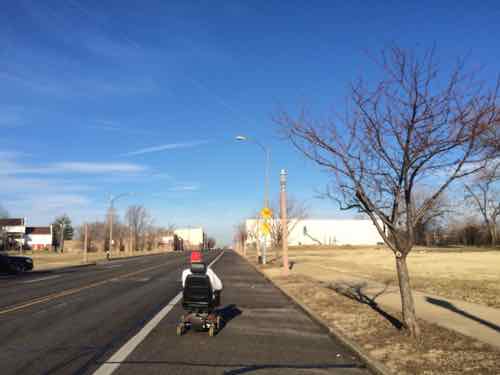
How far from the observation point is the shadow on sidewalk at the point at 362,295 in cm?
959

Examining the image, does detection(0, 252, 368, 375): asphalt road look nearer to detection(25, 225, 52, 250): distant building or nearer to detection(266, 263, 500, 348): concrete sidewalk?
detection(266, 263, 500, 348): concrete sidewalk

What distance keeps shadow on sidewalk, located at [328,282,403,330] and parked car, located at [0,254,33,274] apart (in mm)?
21545

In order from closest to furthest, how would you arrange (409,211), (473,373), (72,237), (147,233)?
1. (473,373)
2. (409,211)
3. (147,233)
4. (72,237)

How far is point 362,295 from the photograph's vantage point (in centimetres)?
1445

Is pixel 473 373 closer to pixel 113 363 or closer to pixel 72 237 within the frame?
pixel 113 363

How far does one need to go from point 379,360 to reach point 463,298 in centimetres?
772

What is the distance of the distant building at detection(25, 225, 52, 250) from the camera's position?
122225mm

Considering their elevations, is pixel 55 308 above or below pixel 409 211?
below

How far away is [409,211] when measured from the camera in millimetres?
7719

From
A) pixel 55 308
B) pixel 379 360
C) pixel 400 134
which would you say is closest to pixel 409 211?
pixel 400 134

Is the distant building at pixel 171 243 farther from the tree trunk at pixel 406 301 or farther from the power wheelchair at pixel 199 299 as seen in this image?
the tree trunk at pixel 406 301

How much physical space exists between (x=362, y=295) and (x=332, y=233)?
114 metres

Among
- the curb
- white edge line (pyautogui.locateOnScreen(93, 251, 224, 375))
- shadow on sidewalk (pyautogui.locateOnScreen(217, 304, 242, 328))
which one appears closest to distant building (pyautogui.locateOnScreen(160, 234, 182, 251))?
shadow on sidewalk (pyautogui.locateOnScreen(217, 304, 242, 328))

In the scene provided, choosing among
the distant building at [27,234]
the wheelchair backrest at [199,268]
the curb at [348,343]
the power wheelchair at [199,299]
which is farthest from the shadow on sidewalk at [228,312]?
the distant building at [27,234]
